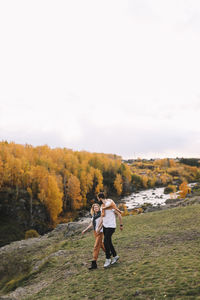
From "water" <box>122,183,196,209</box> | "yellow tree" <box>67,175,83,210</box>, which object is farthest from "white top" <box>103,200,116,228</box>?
"yellow tree" <box>67,175,83,210</box>

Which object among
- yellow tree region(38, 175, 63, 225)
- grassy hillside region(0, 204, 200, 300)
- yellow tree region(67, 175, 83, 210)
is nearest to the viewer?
grassy hillside region(0, 204, 200, 300)

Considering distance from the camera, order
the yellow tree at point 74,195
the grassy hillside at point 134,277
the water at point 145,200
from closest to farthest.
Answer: the grassy hillside at point 134,277
the water at point 145,200
the yellow tree at point 74,195

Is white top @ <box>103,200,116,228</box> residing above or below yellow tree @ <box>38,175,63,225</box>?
above

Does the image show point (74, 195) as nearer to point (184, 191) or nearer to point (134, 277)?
point (184, 191)

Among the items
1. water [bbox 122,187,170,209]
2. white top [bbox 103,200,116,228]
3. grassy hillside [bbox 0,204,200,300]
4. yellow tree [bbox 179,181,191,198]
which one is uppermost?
white top [bbox 103,200,116,228]

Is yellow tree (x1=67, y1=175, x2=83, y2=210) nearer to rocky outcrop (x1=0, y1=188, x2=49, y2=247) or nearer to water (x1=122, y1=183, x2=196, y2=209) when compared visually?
rocky outcrop (x1=0, y1=188, x2=49, y2=247)

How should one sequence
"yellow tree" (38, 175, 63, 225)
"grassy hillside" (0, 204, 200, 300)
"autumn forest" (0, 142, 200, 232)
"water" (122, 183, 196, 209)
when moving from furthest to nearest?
"water" (122, 183, 196, 209) < "autumn forest" (0, 142, 200, 232) < "yellow tree" (38, 175, 63, 225) < "grassy hillside" (0, 204, 200, 300)

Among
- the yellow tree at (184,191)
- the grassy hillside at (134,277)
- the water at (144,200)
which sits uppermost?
the grassy hillside at (134,277)

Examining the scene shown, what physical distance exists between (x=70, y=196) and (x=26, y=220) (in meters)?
23.3

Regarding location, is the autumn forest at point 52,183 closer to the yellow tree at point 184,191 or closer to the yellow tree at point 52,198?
the yellow tree at point 52,198

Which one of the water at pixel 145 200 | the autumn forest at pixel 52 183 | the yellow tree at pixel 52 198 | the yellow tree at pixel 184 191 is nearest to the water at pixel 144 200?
the water at pixel 145 200

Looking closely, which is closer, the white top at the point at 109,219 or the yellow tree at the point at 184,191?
the white top at the point at 109,219

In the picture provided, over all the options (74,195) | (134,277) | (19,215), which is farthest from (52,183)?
(134,277)

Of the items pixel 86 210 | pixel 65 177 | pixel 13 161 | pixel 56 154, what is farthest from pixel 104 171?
pixel 13 161
